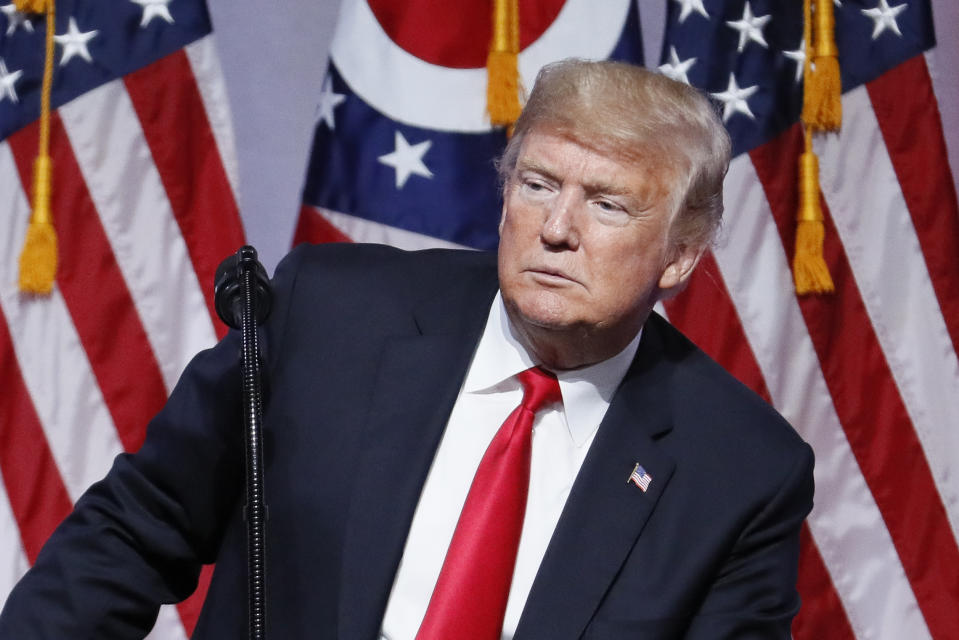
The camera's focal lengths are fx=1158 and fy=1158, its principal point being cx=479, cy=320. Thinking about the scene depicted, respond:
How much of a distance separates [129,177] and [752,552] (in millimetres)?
1441

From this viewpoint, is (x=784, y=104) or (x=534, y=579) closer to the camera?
(x=534, y=579)

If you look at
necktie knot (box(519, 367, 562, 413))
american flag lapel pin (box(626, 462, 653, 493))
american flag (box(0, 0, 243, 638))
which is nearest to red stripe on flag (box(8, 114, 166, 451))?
american flag (box(0, 0, 243, 638))

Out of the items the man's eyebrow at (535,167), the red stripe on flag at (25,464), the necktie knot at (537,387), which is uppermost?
the man's eyebrow at (535,167)

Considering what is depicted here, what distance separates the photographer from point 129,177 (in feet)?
7.59

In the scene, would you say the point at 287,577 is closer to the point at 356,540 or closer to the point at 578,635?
the point at 356,540

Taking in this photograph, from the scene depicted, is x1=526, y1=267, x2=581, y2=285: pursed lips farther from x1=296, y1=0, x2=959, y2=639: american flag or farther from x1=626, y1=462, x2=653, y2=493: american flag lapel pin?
x1=296, y1=0, x2=959, y2=639: american flag

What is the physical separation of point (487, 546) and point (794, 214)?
4.59 feet

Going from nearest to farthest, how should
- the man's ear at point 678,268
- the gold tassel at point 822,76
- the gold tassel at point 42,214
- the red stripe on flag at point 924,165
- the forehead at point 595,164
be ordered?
1. the forehead at point 595,164
2. the man's ear at point 678,268
3. the gold tassel at point 42,214
4. the gold tassel at point 822,76
5. the red stripe on flag at point 924,165

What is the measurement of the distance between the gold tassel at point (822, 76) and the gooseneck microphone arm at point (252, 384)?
1.60 meters

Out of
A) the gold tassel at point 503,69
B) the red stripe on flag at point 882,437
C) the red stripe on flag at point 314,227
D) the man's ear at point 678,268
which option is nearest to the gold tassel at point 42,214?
the red stripe on flag at point 314,227

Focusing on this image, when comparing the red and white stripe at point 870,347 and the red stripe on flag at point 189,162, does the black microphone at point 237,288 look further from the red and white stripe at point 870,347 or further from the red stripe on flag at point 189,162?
the red and white stripe at point 870,347

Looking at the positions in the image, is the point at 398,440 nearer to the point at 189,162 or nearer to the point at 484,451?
the point at 484,451

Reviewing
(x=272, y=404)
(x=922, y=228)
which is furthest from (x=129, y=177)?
(x=922, y=228)

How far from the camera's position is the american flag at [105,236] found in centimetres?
226
